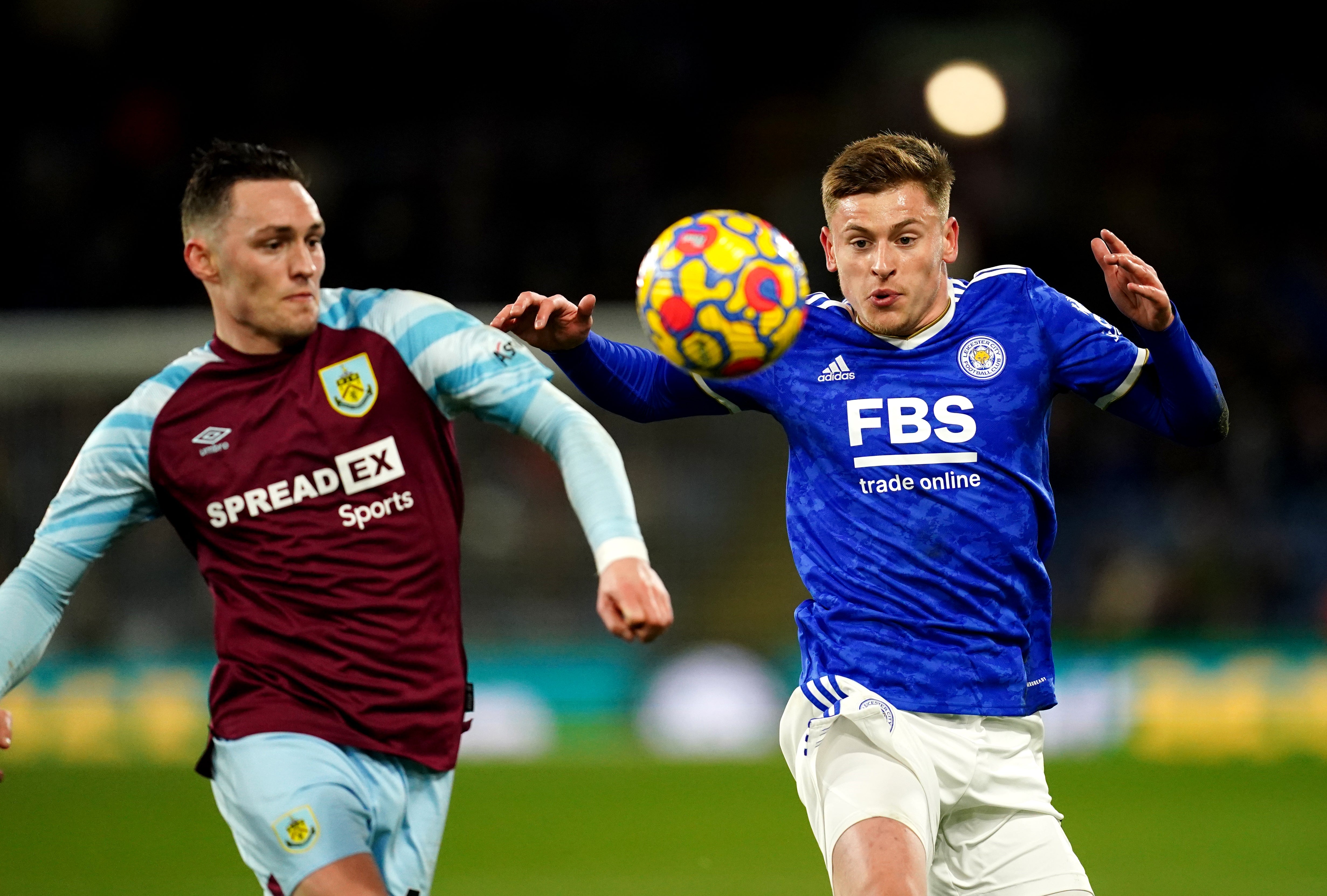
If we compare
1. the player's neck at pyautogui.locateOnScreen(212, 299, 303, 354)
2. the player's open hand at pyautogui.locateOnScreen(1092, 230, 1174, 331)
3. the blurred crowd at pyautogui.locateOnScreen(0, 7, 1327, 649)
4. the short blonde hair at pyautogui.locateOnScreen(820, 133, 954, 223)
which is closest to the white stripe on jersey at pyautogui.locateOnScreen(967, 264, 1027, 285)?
the short blonde hair at pyautogui.locateOnScreen(820, 133, 954, 223)

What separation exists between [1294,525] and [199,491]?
37.7 feet

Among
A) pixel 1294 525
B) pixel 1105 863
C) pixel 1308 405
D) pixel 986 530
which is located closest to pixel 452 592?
pixel 986 530

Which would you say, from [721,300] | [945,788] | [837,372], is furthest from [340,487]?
[945,788]

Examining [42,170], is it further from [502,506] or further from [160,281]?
[502,506]

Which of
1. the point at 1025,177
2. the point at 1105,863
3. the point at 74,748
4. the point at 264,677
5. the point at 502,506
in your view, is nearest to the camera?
the point at 264,677

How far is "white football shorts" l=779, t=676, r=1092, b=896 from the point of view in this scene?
4023 millimetres

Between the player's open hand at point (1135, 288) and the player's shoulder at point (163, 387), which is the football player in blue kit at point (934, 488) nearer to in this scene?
the player's open hand at point (1135, 288)

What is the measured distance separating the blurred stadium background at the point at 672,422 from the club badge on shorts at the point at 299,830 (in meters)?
4.60

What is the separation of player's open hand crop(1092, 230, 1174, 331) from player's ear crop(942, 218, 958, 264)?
44cm

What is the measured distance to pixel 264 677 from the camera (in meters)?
4.14

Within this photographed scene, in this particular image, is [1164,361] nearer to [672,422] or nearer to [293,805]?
[293,805]

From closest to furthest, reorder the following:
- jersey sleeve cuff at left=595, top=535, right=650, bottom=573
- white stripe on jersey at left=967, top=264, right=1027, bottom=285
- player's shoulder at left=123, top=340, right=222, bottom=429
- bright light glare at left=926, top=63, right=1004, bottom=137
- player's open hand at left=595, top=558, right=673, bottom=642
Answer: player's open hand at left=595, top=558, right=673, bottom=642, jersey sleeve cuff at left=595, top=535, right=650, bottom=573, player's shoulder at left=123, top=340, right=222, bottom=429, white stripe on jersey at left=967, top=264, right=1027, bottom=285, bright light glare at left=926, top=63, right=1004, bottom=137

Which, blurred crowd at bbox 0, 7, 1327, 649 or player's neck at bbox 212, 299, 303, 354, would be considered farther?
blurred crowd at bbox 0, 7, 1327, 649

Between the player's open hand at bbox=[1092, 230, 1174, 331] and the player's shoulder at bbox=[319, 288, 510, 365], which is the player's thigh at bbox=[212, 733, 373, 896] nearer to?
the player's shoulder at bbox=[319, 288, 510, 365]
